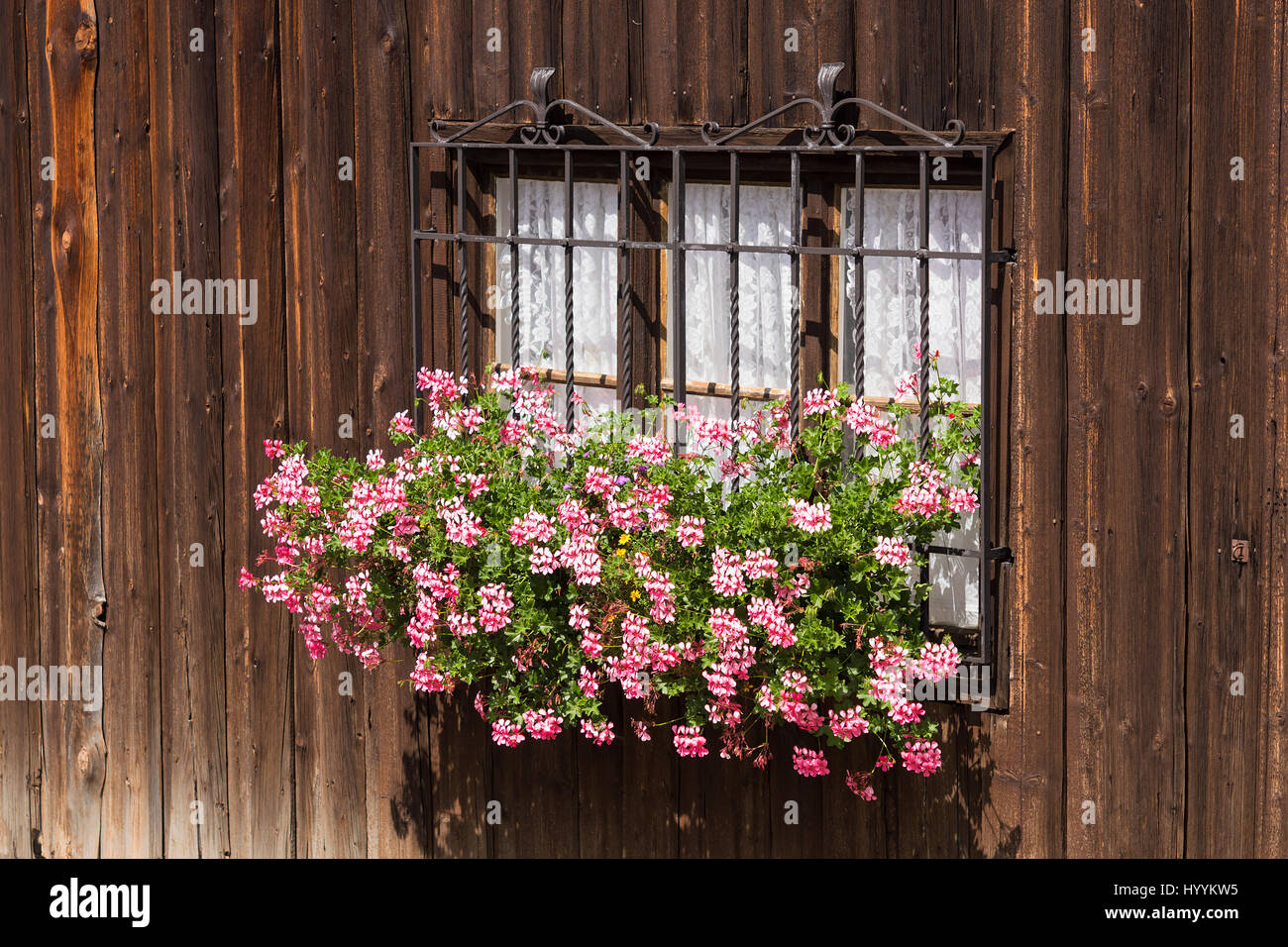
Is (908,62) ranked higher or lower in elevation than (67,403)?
higher

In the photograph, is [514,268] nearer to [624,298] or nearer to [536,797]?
[624,298]

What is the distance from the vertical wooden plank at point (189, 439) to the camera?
4684 millimetres

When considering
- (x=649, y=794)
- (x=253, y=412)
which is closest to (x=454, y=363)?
(x=253, y=412)

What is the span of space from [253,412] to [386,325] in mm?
565

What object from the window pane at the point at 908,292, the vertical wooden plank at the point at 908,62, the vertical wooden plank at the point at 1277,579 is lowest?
the vertical wooden plank at the point at 1277,579

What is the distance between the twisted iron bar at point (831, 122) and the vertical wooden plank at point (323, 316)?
47.9 inches

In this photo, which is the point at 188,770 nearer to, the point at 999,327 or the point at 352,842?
the point at 352,842

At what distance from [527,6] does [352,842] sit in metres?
2.54

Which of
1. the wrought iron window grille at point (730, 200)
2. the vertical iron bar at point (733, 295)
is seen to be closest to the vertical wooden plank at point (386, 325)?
the wrought iron window grille at point (730, 200)

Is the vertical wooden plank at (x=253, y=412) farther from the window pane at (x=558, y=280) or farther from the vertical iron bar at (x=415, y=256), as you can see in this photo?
the window pane at (x=558, y=280)

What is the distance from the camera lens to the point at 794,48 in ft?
13.0

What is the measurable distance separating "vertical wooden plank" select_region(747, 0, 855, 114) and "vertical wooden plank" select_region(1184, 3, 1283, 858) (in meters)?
0.85

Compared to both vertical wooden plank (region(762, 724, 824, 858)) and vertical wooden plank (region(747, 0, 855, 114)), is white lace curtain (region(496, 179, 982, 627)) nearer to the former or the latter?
vertical wooden plank (region(747, 0, 855, 114))

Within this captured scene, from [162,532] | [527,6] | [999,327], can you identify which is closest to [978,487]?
[999,327]
